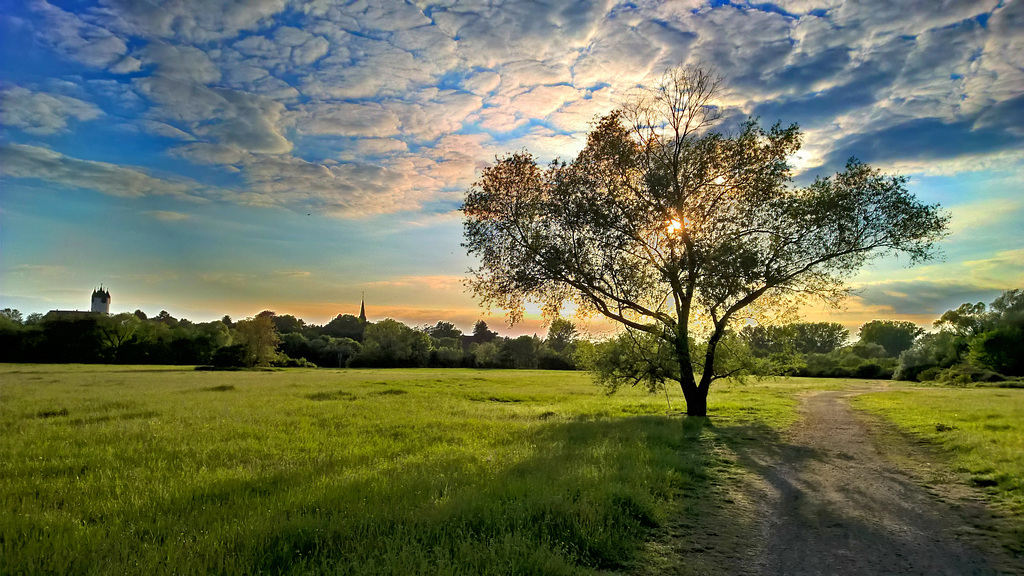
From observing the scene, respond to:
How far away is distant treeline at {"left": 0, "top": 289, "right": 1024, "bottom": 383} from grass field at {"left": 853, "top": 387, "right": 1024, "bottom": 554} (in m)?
5.04

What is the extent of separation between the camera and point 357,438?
15375 millimetres

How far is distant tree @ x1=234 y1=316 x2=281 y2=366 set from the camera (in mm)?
82812

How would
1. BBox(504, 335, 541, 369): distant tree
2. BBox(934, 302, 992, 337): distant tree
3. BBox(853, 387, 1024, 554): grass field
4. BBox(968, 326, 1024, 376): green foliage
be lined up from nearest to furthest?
BBox(853, 387, 1024, 554): grass field → BBox(968, 326, 1024, 376): green foliage → BBox(934, 302, 992, 337): distant tree → BBox(504, 335, 541, 369): distant tree

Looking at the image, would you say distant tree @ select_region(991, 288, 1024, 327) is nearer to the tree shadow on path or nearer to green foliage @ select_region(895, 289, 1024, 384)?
green foliage @ select_region(895, 289, 1024, 384)

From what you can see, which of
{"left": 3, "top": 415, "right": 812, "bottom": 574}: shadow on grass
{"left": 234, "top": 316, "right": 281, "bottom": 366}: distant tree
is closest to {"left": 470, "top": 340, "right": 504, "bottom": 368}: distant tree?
{"left": 234, "top": 316, "right": 281, "bottom": 366}: distant tree

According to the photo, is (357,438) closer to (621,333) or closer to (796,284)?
(621,333)

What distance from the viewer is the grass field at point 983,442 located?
9.69 meters

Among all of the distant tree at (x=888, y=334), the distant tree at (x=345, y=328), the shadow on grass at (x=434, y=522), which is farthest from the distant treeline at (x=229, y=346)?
the distant tree at (x=888, y=334)

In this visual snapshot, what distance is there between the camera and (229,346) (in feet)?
270

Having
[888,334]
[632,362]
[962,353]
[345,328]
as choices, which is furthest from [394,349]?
[888,334]

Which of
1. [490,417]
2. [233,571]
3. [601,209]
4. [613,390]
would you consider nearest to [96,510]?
[233,571]

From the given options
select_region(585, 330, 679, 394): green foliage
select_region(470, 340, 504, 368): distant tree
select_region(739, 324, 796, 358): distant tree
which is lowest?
select_region(470, 340, 504, 368): distant tree

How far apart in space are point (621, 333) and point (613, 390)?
2.80 m

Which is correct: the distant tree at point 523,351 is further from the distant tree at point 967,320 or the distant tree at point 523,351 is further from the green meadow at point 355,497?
the green meadow at point 355,497
